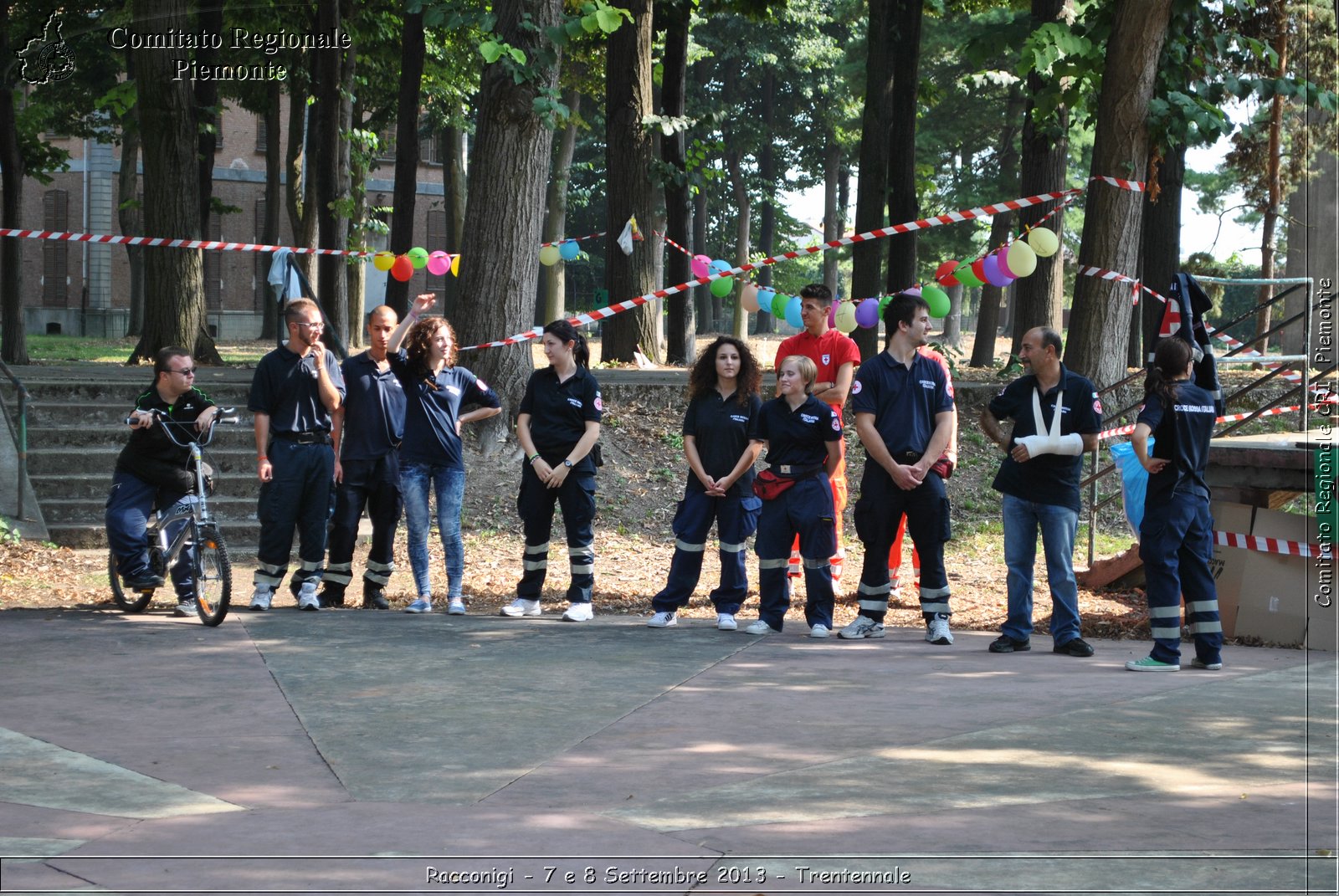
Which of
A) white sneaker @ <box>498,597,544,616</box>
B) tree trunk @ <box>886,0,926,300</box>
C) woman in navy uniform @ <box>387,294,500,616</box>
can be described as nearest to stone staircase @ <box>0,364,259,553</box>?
woman in navy uniform @ <box>387,294,500,616</box>

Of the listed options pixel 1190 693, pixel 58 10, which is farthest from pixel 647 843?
pixel 58 10

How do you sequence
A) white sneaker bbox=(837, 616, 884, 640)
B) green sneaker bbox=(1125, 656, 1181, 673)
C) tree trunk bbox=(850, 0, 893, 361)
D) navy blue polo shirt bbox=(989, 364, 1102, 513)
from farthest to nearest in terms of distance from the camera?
1. tree trunk bbox=(850, 0, 893, 361)
2. white sneaker bbox=(837, 616, 884, 640)
3. navy blue polo shirt bbox=(989, 364, 1102, 513)
4. green sneaker bbox=(1125, 656, 1181, 673)

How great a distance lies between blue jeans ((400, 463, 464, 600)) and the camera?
952 centimetres

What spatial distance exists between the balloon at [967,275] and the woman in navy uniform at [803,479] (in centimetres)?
558

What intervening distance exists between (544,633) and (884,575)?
2124mm

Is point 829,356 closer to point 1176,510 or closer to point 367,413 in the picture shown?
point 1176,510

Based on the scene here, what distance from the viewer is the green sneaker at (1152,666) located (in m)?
7.83

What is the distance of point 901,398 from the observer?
881 centimetres

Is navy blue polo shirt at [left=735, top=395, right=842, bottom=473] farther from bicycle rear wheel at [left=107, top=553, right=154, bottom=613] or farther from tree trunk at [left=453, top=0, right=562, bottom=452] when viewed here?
tree trunk at [left=453, top=0, right=562, bottom=452]

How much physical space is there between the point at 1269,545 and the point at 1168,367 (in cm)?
194

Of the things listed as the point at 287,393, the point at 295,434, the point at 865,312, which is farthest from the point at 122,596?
the point at 865,312

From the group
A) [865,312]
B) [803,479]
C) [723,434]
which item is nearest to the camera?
[803,479]

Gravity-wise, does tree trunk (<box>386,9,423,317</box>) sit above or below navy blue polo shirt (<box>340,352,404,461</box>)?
above

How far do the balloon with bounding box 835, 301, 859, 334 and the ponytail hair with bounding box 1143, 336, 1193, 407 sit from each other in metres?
6.28
